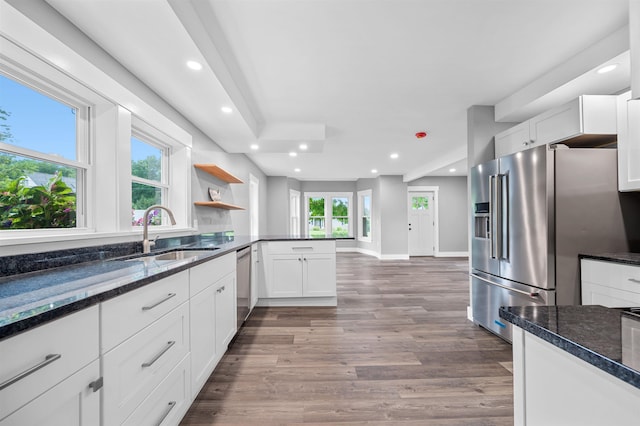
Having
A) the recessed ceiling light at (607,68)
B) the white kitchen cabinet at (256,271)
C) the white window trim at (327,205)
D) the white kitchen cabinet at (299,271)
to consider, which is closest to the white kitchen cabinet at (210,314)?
the white kitchen cabinet at (256,271)

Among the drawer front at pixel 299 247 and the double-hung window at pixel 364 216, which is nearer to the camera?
the drawer front at pixel 299 247

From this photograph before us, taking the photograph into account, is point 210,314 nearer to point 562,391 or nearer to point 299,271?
point 299,271

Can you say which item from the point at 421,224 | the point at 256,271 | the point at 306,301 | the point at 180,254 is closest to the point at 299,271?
the point at 306,301

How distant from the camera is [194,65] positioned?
6.25 feet

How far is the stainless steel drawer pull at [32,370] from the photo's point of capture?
644 millimetres

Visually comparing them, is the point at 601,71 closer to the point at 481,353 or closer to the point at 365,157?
the point at 481,353

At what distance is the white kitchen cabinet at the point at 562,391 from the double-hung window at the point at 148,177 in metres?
2.56

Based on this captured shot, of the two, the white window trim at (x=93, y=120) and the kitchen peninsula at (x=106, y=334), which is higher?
the white window trim at (x=93, y=120)

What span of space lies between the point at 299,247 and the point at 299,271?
0.31m

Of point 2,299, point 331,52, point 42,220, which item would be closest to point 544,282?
point 331,52

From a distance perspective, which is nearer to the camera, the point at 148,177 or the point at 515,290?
the point at 515,290

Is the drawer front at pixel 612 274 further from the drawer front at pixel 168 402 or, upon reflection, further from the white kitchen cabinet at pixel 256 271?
the white kitchen cabinet at pixel 256 271

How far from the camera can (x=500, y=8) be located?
1703 millimetres

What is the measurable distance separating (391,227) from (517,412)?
286 inches
